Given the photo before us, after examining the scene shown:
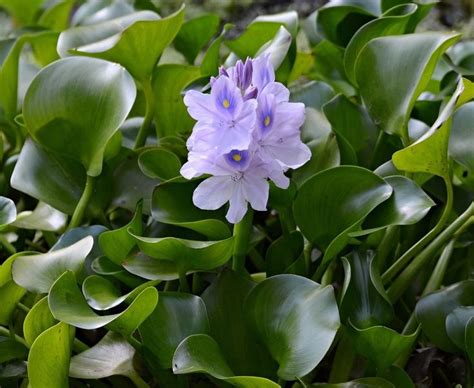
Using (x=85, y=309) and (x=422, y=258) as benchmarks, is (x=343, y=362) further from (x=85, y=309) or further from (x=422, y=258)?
(x=85, y=309)

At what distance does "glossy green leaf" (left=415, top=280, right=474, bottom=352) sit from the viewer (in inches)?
25.5

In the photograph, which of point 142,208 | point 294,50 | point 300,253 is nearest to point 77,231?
point 142,208

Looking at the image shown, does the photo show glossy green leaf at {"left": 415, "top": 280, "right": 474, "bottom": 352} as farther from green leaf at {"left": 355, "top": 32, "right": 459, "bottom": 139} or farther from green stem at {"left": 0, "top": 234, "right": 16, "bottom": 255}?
green stem at {"left": 0, "top": 234, "right": 16, "bottom": 255}

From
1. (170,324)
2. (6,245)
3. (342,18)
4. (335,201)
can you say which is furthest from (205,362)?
(342,18)

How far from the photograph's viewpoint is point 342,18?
0.90 metres

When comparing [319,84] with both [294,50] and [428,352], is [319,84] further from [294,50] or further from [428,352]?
[428,352]

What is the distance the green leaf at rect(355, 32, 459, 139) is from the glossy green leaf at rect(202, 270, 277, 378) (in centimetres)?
18

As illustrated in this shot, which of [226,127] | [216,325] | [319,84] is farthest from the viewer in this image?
[319,84]

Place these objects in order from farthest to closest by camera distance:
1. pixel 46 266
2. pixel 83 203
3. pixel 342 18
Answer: pixel 342 18 → pixel 83 203 → pixel 46 266

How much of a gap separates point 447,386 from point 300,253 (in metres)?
0.18

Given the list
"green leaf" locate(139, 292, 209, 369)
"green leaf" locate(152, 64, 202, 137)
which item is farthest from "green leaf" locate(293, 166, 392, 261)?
"green leaf" locate(152, 64, 202, 137)

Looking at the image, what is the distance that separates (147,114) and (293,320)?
30 centimetres

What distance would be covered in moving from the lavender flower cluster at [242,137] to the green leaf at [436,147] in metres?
0.09

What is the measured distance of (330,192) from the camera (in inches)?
25.2
